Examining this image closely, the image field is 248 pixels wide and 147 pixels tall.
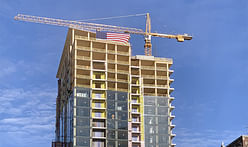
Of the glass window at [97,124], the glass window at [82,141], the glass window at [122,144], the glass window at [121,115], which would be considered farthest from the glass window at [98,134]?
the glass window at [121,115]

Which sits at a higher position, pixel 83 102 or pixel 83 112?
pixel 83 102

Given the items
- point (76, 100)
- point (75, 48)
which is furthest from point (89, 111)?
point (75, 48)

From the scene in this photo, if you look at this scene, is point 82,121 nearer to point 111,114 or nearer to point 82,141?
point 82,141

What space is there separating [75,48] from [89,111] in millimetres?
28100

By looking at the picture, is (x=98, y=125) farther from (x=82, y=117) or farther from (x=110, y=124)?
(x=82, y=117)

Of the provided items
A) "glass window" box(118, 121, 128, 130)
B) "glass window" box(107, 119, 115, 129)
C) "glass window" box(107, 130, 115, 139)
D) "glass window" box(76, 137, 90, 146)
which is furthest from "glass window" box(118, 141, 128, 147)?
"glass window" box(76, 137, 90, 146)

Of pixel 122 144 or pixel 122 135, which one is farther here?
pixel 122 135

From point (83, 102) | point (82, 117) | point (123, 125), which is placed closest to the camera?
point (82, 117)

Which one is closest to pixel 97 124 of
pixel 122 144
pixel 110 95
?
pixel 122 144

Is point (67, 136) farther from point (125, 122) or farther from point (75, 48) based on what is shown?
point (75, 48)

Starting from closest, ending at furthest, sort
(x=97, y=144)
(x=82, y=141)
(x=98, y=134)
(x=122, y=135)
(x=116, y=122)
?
(x=82, y=141), (x=97, y=144), (x=98, y=134), (x=122, y=135), (x=116, y=122)

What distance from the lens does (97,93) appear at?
19925cm

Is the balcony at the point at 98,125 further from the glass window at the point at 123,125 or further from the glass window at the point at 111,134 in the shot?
the glass window at the point at 123,125

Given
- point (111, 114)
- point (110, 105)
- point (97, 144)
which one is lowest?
point (97, 144)
